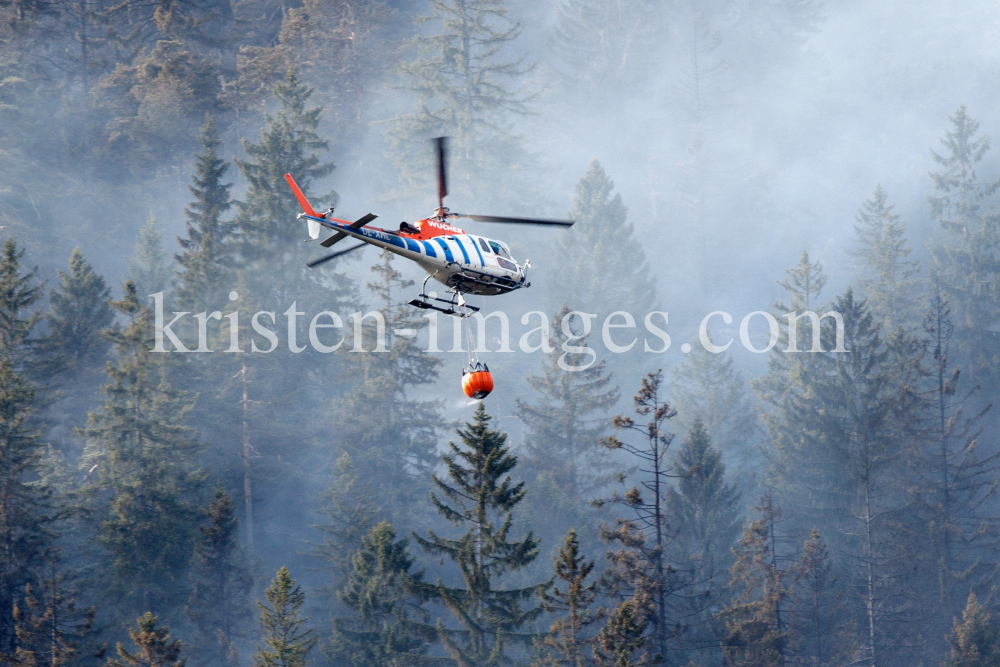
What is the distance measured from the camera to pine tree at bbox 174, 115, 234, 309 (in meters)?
47.4

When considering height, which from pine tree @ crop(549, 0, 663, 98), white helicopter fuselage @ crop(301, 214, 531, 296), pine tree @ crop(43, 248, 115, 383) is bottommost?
white helicopter fuselage @ crop(301, 214, 531, 296)

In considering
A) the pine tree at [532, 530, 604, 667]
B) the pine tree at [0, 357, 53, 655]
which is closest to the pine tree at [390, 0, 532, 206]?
the pine tree at [0, 357, 53, 655]

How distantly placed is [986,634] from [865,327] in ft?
49.1

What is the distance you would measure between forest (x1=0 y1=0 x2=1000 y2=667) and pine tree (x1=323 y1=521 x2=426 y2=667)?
145 mm

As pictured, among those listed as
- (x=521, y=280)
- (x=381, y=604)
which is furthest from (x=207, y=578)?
(x=521, y=280)

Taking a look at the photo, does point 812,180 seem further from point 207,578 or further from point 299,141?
point 207,578

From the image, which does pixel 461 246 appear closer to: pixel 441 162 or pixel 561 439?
pixel 441 162

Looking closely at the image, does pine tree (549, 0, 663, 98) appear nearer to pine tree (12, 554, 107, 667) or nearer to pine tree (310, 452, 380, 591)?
pine tree (310, 452, 380, 591)

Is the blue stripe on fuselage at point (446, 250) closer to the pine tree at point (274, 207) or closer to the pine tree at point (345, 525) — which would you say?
the pine tree at point (345, 525)

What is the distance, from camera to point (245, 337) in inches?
1847

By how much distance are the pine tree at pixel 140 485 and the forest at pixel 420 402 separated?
0.14 metres

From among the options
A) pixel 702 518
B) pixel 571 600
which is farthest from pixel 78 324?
pixel 702 518

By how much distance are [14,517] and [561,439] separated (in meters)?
26.4

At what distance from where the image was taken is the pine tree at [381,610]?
32219 millimetres
